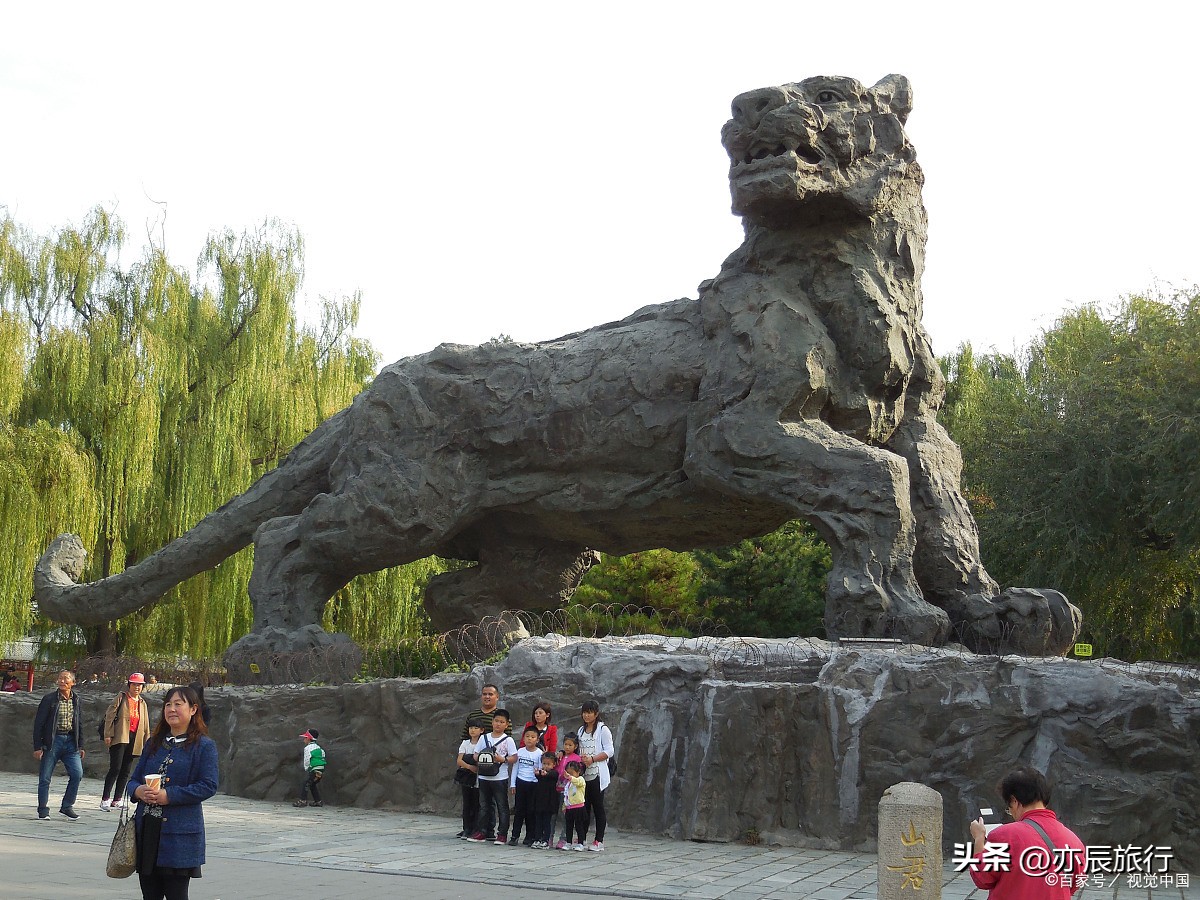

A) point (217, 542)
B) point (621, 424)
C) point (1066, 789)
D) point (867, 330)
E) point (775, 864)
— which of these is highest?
point (867, 330)

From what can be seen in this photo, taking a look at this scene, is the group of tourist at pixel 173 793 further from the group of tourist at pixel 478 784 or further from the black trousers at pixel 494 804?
the black trousers at pixel 494 804

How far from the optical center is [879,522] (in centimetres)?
881

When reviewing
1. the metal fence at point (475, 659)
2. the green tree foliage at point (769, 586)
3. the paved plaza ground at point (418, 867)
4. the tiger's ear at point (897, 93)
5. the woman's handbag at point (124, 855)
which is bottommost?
the paved plaza ground at point (418, 867)

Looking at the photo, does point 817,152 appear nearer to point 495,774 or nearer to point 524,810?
point 495,774

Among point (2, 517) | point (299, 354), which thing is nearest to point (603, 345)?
point (2, 517)

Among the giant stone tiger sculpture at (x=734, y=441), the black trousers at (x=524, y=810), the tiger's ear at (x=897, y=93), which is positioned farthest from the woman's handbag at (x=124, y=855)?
the tiger's ear at (x=897, y=93)

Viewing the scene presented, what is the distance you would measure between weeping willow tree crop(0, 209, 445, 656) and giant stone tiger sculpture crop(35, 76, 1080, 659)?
5.59m

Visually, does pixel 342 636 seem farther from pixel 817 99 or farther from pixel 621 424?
pixel 817 99

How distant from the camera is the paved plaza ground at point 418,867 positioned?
20.6ft

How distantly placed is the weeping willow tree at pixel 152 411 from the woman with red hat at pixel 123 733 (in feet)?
20.6

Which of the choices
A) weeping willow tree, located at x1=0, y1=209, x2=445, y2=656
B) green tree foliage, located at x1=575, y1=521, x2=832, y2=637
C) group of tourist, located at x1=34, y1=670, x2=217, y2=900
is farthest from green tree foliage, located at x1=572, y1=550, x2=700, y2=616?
group of tourist, located at x1=34, y1=670, x2=217, y2=900

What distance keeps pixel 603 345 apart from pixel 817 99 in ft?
8.49

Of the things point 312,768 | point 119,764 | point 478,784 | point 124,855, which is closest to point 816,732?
point 478,784

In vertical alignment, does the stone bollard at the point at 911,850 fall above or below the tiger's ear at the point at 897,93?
→ below
